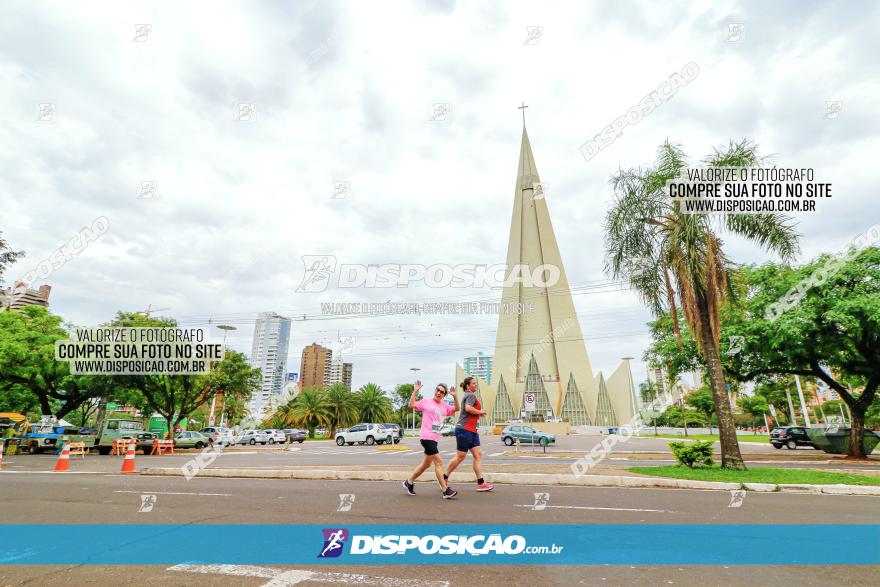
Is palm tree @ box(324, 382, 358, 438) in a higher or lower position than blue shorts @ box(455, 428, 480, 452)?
higher

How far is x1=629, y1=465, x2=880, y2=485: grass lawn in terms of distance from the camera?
9.58 meters

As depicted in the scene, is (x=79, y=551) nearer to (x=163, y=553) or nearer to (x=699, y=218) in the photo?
(x=163, y=553)

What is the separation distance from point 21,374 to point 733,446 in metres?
35.2

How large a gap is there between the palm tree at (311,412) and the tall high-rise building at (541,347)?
3692 cm

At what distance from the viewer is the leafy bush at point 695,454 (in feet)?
39.2

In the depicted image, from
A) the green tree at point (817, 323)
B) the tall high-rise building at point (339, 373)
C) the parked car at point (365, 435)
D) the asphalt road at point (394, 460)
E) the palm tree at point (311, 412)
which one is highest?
the tall high-rise building at point (339, 373)

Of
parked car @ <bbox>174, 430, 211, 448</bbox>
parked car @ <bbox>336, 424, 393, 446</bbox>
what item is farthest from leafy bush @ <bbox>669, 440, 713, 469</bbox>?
parked car @ <bbox>174, 430, 211, 448</bbox>

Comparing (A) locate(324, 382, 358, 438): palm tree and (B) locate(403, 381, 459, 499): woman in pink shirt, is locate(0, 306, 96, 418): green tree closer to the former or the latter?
(A) locate(324, 382, 358, 438): palm tree

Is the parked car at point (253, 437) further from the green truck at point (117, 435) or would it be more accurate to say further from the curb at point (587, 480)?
the curb at point (587, 480)

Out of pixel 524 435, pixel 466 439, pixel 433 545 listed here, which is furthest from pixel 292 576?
pixel 524 435

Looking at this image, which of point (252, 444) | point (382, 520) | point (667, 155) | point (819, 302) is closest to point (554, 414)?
point (252, 444)

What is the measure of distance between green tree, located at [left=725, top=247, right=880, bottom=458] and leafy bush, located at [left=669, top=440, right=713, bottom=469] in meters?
6.06

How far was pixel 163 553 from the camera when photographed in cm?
450

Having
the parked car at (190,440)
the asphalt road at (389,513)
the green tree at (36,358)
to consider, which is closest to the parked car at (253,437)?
the parked car at (190,440)
